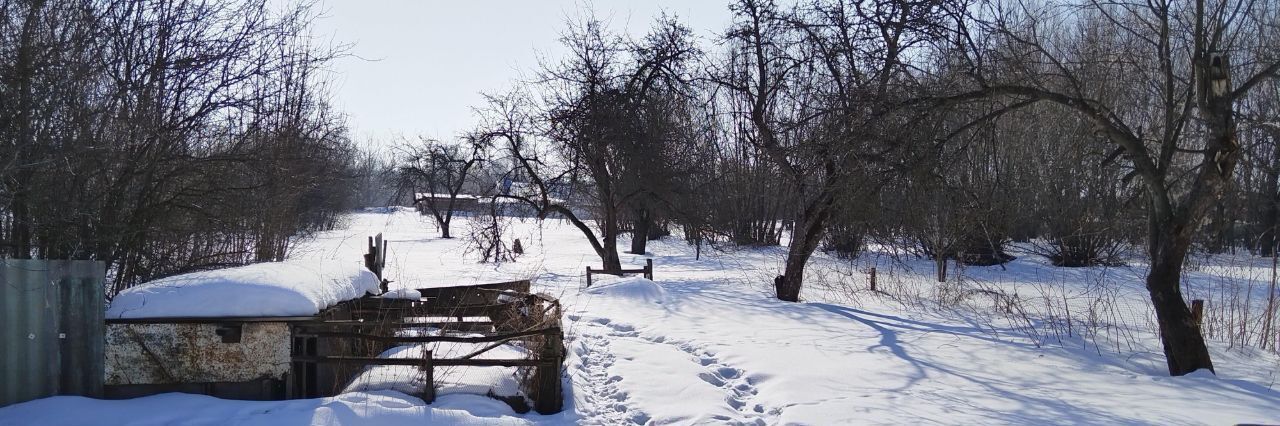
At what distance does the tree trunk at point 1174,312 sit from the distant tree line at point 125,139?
31.0 feet

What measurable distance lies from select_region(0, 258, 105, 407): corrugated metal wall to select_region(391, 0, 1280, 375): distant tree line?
23.7ft

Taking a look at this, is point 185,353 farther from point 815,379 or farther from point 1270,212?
point 1270,212

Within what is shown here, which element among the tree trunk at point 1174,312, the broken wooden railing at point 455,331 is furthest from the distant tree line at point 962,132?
the broken wooden railing at point 455,331

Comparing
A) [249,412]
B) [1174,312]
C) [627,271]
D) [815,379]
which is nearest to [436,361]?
[249,412]

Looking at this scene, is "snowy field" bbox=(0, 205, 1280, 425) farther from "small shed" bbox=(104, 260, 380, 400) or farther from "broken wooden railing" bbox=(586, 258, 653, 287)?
"broken wooden railing" bbox=(586, 258, 653, 287)

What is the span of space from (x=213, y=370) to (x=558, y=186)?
51.9 ft

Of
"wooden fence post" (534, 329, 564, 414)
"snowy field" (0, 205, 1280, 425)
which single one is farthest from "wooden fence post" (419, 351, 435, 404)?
"wooden fence post" (534, 329, 564, 414)

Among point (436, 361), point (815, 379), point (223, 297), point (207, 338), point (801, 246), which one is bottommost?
point (815, 379)

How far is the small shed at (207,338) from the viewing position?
18.9 ft

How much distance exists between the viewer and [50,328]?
556cm

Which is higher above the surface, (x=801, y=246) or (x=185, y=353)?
(x=801, y=246)

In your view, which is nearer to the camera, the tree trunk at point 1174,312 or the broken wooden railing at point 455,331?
the broken wooden railing at point 455,331

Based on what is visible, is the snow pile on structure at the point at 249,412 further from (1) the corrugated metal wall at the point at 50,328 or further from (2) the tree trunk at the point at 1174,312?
(2) the tree trunk at the point at 1174,312

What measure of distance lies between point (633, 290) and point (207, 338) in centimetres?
867
